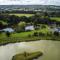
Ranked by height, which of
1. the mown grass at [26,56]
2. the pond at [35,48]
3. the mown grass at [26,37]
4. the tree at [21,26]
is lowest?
the mown grass at [26,56]

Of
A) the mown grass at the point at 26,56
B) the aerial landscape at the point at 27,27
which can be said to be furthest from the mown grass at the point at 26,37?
the mown grass at the point at 26,56

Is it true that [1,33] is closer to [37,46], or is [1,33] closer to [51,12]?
[37,46]

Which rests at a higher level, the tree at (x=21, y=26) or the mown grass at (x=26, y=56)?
the tree at (x=21, y=26)

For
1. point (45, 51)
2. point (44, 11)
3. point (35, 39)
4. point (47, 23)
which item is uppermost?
point (44, 11)

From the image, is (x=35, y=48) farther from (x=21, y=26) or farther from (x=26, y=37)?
(x=21, y=26)

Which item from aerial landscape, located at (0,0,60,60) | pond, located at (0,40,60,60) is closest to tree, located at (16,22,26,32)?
aerial landscape, located at (0,0,60,60)

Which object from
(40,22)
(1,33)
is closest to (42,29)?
(40,22)

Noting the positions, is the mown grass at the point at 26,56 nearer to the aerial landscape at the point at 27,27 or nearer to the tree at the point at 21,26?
the aerial landscape at the point at 27,27

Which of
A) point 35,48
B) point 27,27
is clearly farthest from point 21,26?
point 35,48

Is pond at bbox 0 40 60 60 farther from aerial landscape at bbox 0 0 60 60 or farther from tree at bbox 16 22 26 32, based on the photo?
tree at bbox 16 22 26 32
